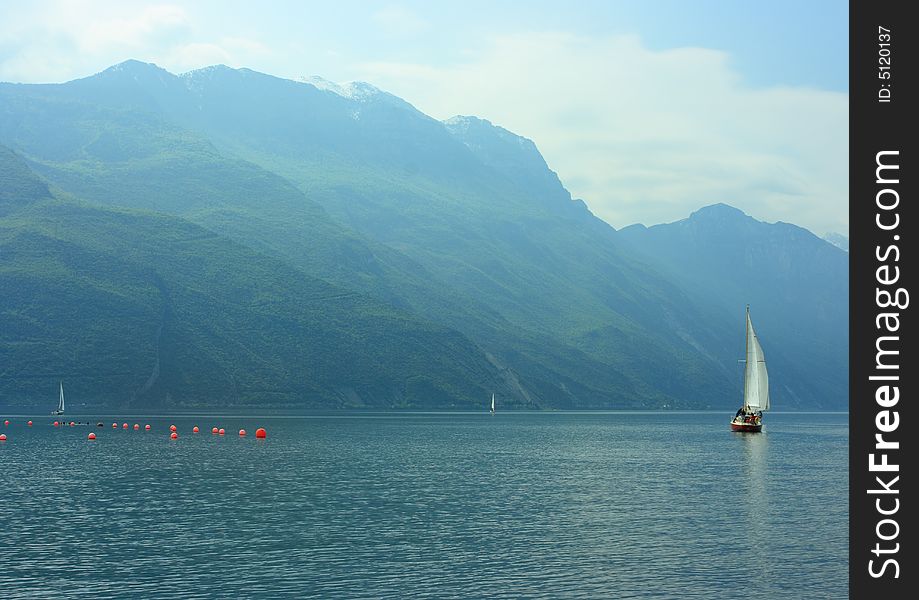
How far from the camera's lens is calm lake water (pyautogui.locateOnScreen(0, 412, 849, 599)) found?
6247 centimetres

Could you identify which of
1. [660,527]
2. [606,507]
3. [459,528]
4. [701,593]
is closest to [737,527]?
[660,527]

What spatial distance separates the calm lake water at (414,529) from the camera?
62.5 meters

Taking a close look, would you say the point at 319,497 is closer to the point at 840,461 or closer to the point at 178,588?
the point at 178,588

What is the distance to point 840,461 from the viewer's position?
167 m

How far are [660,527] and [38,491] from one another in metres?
62.4

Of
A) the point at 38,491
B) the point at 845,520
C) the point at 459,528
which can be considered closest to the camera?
the point at 459,528

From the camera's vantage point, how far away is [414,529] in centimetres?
8381
